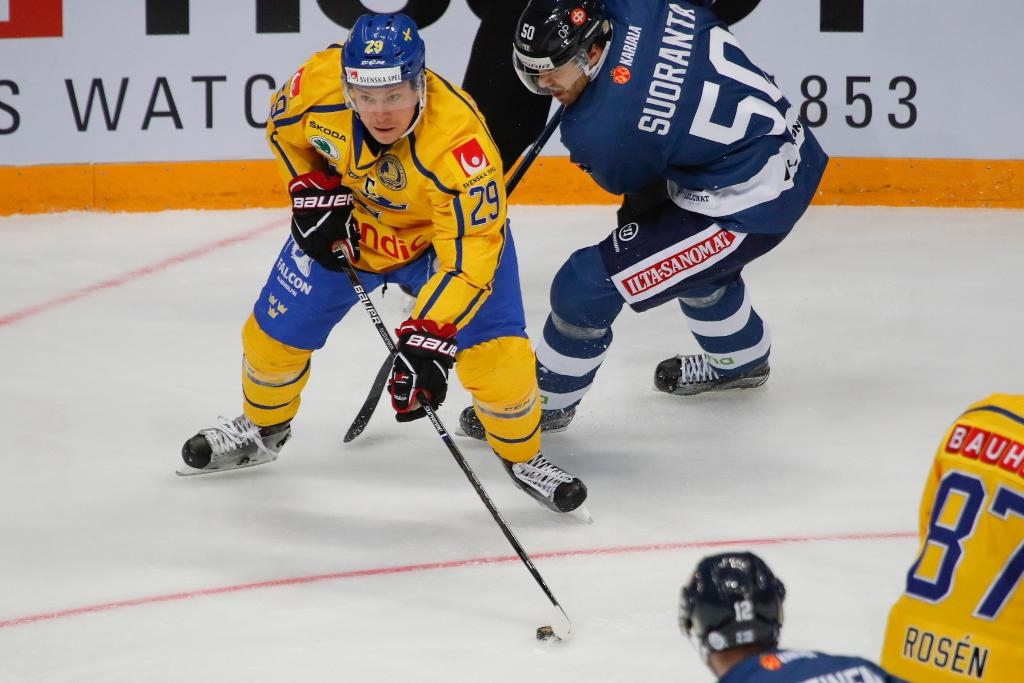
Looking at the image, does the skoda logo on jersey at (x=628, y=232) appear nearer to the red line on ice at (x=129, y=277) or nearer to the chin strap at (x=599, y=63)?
the chin strap at (x=599, y=63)

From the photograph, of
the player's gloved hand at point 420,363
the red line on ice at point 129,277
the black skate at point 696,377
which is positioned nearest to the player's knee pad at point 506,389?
the player's gloved hand at point 420,363

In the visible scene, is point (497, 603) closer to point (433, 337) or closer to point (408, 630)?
point (408, 630)

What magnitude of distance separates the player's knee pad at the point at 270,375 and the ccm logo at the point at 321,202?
1.12ft

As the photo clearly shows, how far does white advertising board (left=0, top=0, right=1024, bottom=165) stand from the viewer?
5754mm

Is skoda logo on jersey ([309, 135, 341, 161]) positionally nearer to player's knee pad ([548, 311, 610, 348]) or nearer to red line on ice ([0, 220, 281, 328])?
player's knee pad ([548, 311, 610, 348])

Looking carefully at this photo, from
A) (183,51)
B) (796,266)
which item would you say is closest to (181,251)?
(183,51)

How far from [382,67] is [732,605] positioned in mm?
1712

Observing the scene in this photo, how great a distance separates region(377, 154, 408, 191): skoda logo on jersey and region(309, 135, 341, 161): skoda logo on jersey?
0.12 meters

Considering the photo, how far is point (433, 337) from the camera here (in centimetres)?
296

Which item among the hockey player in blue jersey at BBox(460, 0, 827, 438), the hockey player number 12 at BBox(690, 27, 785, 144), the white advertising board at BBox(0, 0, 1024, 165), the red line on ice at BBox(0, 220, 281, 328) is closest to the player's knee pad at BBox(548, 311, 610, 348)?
the hockey player in blue jersey at BBox(460, 0, 827, 438)

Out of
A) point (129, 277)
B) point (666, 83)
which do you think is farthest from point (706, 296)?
point (129, 277)

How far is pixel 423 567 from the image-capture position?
10.4 ft

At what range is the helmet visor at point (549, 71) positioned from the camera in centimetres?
343

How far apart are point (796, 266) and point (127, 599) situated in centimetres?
313
